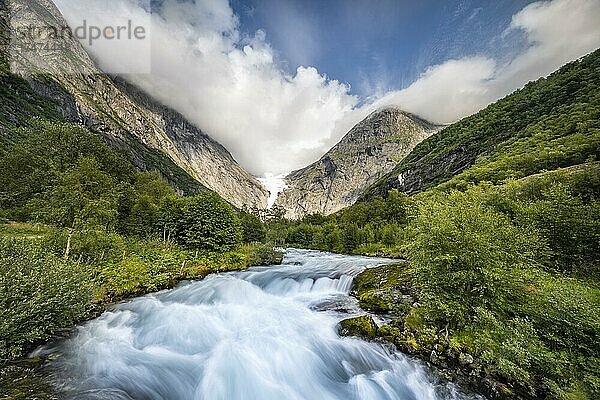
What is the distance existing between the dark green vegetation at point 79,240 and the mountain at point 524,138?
50896 millimetres

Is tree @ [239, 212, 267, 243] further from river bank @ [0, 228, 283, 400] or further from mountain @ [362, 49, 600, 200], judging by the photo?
mountain @ [362, 49, 600, 200]

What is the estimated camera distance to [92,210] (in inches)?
651

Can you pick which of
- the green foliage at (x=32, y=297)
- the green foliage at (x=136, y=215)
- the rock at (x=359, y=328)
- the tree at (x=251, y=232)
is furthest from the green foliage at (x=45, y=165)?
the tree at (x=251, y=232)

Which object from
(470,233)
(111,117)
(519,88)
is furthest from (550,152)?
(111,117)

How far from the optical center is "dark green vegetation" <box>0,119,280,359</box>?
9.20 m

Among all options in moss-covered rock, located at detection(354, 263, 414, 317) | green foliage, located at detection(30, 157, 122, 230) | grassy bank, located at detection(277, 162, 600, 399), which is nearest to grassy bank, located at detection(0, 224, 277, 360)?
green foliage, located at detection(30, 157, 122, 230)

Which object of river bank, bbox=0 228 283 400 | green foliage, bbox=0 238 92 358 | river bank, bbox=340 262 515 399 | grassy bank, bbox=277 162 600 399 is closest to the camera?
river bank, bbox=0 228 283 400

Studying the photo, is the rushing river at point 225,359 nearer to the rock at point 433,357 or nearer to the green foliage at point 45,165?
the rock at point 433,357

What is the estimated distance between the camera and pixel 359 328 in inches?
506

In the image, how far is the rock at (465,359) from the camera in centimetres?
960

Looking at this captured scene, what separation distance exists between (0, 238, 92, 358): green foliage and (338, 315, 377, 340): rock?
10.9m

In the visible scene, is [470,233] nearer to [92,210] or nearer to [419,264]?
[419,264]

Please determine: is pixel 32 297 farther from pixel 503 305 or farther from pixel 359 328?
pixel 503 305

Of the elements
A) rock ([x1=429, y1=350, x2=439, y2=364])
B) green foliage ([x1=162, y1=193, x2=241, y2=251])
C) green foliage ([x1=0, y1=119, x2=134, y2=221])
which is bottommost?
rock ([x1=429, y1=350, x2=439, y2=364])
